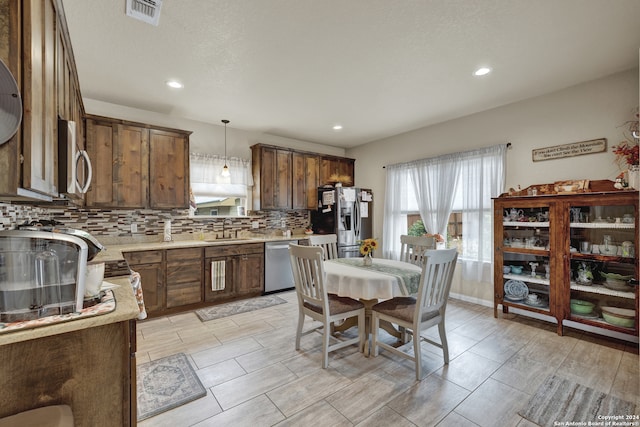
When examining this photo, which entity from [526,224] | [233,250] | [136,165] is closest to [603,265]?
[526,224]

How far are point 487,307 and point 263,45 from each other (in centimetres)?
407

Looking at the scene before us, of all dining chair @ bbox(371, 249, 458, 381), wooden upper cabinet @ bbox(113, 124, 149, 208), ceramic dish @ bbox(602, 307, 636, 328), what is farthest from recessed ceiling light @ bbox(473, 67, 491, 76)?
wooden upper cabinet @ bbox(113, 124, 149, 208)

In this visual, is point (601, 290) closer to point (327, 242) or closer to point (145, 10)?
point (327, 242)

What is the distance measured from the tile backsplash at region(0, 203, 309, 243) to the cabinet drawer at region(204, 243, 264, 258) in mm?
629

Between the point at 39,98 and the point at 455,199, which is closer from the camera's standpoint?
the point at 39,98

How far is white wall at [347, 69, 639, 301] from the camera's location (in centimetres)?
292

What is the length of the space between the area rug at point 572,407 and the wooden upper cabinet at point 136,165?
4.09m

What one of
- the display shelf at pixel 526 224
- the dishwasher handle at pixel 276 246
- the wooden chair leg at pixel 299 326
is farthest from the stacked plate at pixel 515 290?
the dishwasher handle at pixel 276 246

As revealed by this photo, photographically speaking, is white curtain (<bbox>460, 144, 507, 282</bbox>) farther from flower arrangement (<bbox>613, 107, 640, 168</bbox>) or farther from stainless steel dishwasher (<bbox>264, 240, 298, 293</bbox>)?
stainless steel dishwasher (<bbox>264, 240, 298, 293</bbox>)

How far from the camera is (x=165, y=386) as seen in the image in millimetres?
2072

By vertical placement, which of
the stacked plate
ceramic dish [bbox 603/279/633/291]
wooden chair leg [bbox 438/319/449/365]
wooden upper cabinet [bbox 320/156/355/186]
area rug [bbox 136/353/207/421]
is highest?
wooden upper cabinet [bbox 320/156/355/186]

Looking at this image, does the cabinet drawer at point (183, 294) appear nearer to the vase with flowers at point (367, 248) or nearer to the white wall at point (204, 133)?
the white wall at point (204, 133)

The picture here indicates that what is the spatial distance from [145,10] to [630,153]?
13.9ft

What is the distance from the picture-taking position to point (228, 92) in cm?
329
